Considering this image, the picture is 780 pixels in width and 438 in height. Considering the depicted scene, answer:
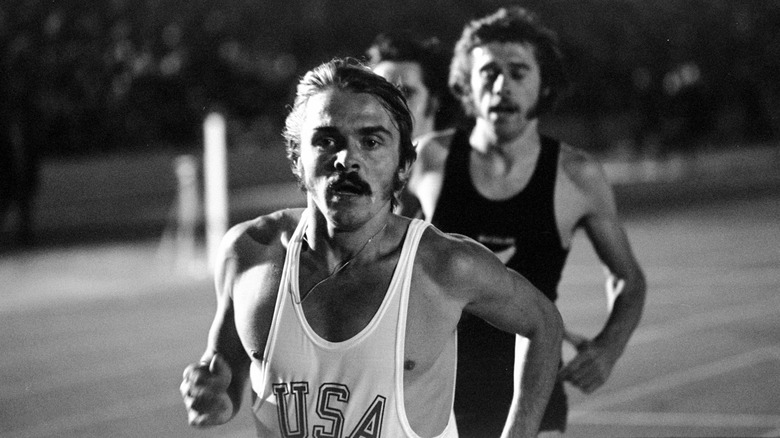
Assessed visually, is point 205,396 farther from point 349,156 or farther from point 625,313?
point 625,313

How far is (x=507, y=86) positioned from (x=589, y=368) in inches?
35.5

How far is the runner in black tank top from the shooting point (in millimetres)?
3566

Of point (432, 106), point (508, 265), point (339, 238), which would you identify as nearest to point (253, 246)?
point (339, 238)

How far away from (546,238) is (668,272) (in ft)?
34.7

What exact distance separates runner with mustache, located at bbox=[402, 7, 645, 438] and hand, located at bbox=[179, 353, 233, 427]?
1362 millimetres

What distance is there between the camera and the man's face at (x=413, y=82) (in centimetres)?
450

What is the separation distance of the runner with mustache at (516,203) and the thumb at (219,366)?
1297 mm

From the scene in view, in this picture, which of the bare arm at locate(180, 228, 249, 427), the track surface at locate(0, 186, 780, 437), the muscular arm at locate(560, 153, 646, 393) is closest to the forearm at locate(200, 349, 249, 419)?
the bare arm at locate(180, 228, 249, 427)

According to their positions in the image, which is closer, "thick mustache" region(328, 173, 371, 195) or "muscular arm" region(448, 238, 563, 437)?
"thick mustache" region(328, 173, 371, 195)

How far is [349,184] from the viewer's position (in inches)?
87.3

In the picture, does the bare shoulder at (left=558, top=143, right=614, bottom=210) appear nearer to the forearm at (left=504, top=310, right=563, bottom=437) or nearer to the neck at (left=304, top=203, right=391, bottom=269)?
the forearm at (left=504, top=310, right=563, bottom=437)

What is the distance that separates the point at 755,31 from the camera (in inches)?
1168

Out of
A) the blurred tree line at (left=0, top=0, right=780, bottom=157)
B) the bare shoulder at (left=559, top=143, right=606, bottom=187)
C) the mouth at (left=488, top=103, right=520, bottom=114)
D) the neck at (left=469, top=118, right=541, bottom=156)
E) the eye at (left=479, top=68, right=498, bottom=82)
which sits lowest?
the blurred tree line at (left=0, top=0, right=780, bottom=157)

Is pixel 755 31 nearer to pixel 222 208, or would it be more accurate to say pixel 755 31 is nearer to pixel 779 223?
pixel 779 223
